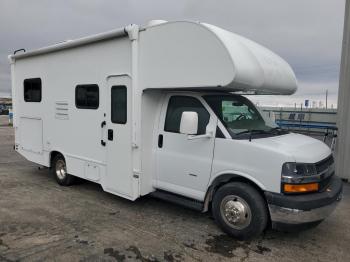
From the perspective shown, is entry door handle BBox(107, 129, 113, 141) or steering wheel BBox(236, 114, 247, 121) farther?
entry door handle BBox(107, 129, 113, 141)

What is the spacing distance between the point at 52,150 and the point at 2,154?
220 inches

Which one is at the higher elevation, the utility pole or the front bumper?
the utility pole

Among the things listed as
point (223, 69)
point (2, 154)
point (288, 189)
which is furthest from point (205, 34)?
point (2, 154)

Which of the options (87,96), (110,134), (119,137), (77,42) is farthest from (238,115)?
(77,42)

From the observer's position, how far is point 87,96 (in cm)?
613

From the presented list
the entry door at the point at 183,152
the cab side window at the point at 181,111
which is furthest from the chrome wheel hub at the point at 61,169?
the cab side window at the point at 181,111

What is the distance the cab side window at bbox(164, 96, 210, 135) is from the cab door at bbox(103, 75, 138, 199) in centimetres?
67

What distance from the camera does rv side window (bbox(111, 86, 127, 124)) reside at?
5402 mm

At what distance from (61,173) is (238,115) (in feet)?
13.9

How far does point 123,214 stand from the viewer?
534 cm

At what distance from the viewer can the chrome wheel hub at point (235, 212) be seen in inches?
168

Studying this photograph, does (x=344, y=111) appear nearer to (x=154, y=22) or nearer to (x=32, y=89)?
(x=154, y=22)

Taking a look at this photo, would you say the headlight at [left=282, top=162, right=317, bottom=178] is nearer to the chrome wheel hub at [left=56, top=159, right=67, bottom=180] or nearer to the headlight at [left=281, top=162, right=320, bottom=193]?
the headlight at [left=281, top=162, right=320, bottom=193]

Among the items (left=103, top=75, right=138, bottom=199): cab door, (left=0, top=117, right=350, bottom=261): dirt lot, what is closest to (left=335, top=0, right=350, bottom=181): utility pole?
(left=0, top=117, right=350, bottom=261): dirt lot
